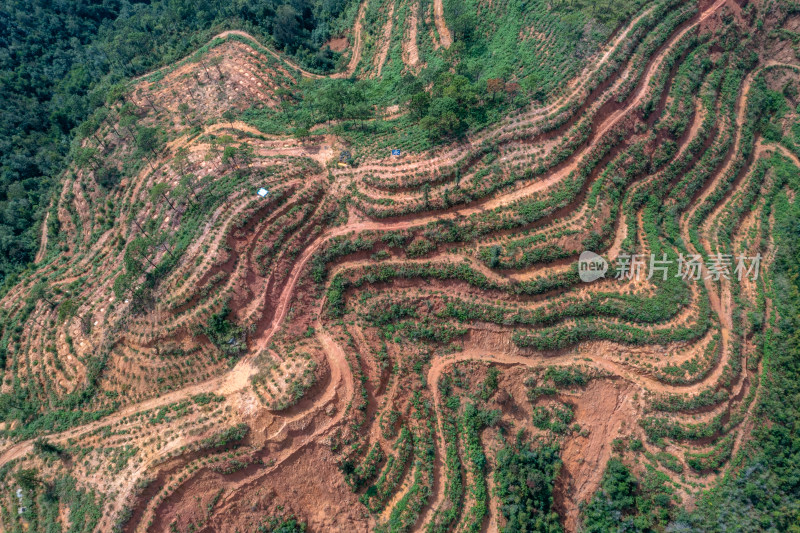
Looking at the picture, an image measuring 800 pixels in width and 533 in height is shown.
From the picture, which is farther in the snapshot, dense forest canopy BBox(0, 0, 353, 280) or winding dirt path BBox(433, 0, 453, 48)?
winding dirt path BBox(433, 0, 453, 48)

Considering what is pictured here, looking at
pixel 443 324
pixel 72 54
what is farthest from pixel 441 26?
pixel 72 54

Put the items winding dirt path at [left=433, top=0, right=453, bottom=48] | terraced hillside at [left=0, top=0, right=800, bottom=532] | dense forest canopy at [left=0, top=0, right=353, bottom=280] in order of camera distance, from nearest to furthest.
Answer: terraced hillside at [left=0, top=0, right=800, bottom=532], dense forest canopy at [left=0, top=0, right=353, bottom=280], winding dirt path at [left=433, top=0, right=453, bottom=48]

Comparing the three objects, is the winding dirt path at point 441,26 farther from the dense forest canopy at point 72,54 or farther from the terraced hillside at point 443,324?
the dense forest canopy at point 72,54

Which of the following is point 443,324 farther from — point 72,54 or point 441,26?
point 72,54

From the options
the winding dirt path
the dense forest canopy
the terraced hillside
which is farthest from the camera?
the winding dirt path

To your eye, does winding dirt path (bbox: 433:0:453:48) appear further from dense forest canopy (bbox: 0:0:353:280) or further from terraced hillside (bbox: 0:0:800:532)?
dense forest canopy (bbox: 0:0:353:280)

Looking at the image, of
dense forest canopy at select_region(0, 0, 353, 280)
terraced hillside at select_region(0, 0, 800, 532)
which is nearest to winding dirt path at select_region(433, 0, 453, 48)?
terraced hillside at select_region(0, 0, 800, 532)
